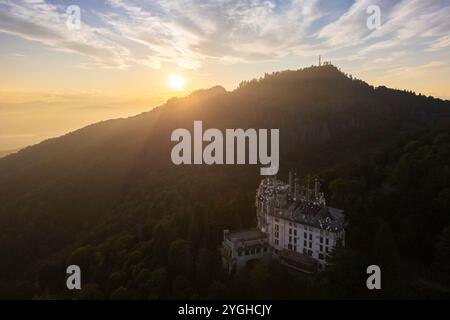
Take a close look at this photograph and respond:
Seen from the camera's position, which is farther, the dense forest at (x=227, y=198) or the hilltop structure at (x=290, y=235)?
the dense forest at (x=227, y=198)

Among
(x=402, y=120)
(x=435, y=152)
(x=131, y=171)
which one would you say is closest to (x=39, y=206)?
(x=131, y=171)

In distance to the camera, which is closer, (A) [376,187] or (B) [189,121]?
(A) [376,187]

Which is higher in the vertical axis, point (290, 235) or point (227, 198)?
point (227, 198)

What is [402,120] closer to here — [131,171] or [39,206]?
[131,171]
